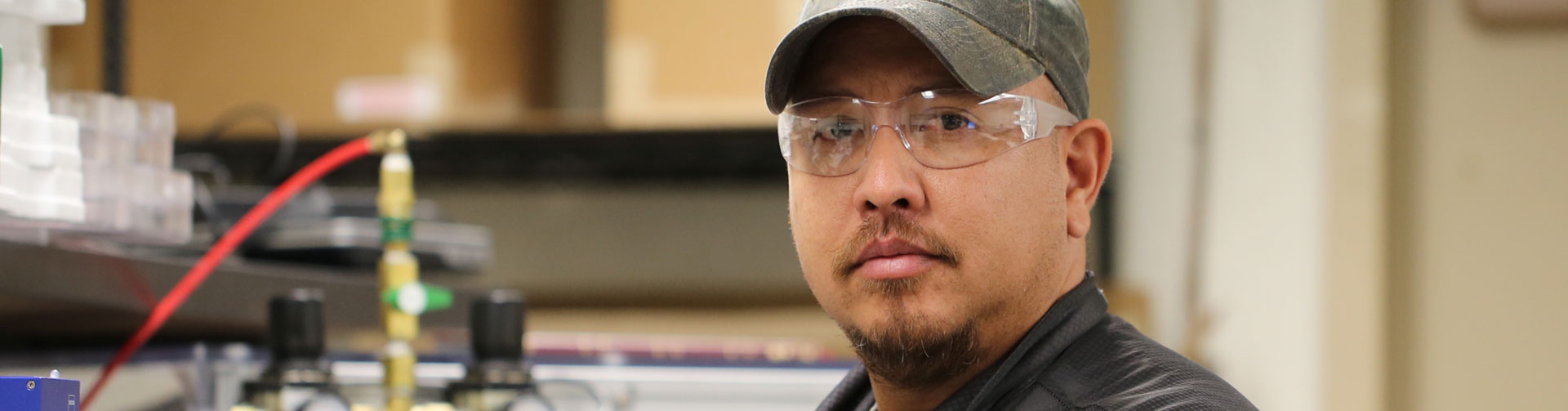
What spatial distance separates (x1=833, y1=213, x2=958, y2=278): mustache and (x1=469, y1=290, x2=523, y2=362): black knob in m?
0.43

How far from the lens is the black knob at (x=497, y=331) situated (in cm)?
118

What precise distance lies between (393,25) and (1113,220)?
5.05 feet

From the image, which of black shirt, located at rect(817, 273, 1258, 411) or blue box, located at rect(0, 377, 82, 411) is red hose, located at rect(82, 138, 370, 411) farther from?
black shirt, located at rect(817, 273, 1258, 411)

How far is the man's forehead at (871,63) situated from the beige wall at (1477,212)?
120 cm

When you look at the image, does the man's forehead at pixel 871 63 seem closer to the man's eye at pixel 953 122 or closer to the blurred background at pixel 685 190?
the man's eye at pixel 953 122

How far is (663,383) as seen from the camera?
4.96ft

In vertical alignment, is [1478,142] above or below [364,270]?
above

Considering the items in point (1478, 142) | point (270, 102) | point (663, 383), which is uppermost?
point (270, 102)

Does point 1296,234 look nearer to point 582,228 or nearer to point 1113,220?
point 1113,220

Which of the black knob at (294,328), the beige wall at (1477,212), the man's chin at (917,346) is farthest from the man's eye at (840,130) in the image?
the beige wall at (1477,212)

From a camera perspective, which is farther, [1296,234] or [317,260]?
[1296,234]

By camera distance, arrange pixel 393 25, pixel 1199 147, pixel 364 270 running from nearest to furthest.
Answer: pixel 364 270 < pixel 1199 147 < pixel 393 25

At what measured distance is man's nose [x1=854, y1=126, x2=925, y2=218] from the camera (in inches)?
33.0

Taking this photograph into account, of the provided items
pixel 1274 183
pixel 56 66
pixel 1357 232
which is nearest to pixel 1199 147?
pixel 1274 183
